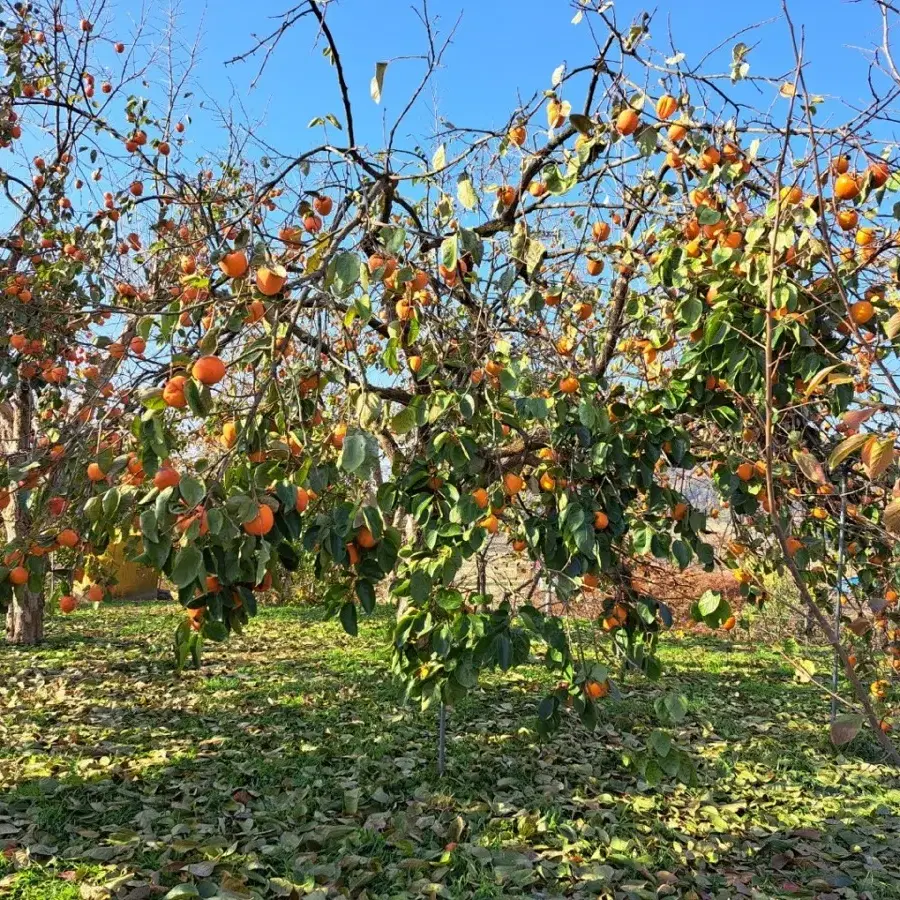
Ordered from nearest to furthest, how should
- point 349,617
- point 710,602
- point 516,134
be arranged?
point 349,617
point 710,602
point 516,134

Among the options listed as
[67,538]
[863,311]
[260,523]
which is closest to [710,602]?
[863,311]

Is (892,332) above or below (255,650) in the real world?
above

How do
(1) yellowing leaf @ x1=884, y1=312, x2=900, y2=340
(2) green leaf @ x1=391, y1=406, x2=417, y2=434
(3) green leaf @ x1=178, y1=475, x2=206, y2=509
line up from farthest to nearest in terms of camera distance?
1. (2) green leaf @ x1=391, y1=406, x2=417, y2=434
2. (3) green leaf @ x1=178, y1=475, x2=206, y2=509
3. (1) yellowing leaf @ x1=884, y1=312, x2=900, y2=340

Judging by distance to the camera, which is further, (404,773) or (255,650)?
(255,650)

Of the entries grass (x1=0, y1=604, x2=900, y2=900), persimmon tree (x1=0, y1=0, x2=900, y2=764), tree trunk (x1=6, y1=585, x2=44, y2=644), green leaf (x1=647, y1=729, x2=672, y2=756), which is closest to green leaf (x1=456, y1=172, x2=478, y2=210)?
persimmon tree (x1=0, y1=0, x2=900, y2=764)

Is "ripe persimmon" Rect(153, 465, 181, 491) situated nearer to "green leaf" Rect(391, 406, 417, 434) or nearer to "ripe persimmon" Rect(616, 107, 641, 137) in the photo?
"green leaf" Rect(391, 406, 417, 434)

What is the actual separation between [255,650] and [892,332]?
513cm

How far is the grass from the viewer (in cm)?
217

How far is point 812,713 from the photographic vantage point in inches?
161

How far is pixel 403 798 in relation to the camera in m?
2.73

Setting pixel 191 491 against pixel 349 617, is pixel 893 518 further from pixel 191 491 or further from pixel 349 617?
pixel 349 617

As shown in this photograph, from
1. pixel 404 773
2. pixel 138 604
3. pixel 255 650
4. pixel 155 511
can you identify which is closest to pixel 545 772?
pixel 404 773

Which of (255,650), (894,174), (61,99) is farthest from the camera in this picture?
(255,650)

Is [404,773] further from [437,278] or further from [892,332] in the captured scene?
[892,332]
